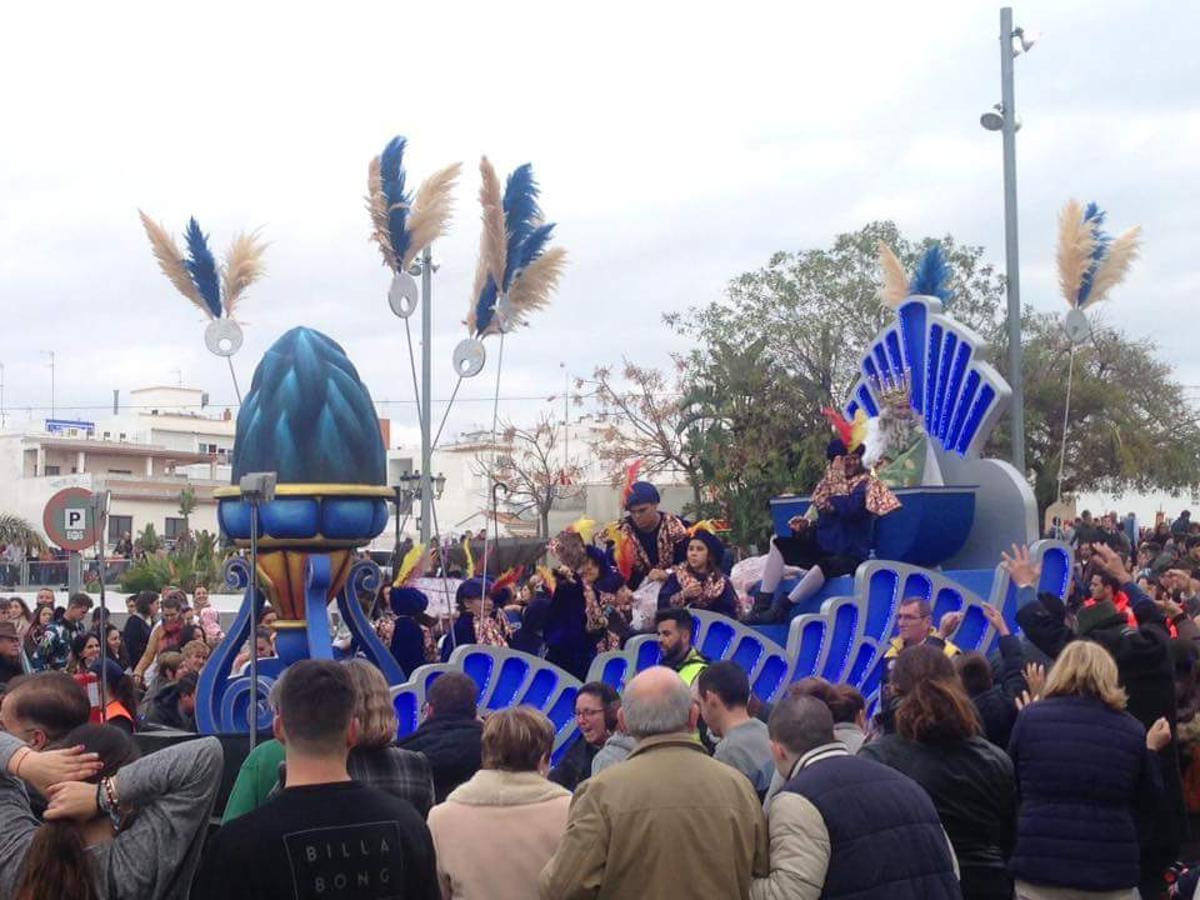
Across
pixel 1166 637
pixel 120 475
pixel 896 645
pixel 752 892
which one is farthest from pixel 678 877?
pixel 120 475

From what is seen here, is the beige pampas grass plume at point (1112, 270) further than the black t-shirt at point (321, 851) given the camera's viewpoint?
Yes

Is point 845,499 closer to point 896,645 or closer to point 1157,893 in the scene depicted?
point 896,645

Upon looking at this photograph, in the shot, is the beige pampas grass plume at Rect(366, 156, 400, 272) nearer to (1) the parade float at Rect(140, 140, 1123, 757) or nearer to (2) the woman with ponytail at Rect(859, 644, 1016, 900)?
(1) the parade float at Rect(140, 140, 1123, 757)

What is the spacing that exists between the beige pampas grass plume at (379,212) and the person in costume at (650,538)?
266 cm

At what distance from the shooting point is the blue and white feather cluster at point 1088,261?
568 inches

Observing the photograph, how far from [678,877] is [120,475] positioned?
61.1 m

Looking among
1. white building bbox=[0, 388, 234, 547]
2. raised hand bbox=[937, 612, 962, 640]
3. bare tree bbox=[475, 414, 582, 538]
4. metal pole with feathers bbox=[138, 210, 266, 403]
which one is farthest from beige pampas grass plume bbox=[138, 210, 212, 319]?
white building bbox=[0, 388, 234, 547]

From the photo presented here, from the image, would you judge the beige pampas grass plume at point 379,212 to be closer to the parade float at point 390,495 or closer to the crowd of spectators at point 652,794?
the parade float at point 390,495

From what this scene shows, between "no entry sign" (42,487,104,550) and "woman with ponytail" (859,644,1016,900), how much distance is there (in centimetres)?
808

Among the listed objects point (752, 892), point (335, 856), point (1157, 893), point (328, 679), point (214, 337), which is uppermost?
point (214, 337)

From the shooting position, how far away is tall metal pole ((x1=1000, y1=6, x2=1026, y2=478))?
16.0 meters

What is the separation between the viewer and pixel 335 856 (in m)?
3.64

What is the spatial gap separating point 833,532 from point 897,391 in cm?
171

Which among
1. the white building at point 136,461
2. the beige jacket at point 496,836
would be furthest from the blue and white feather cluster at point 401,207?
the white building at point 136,461
